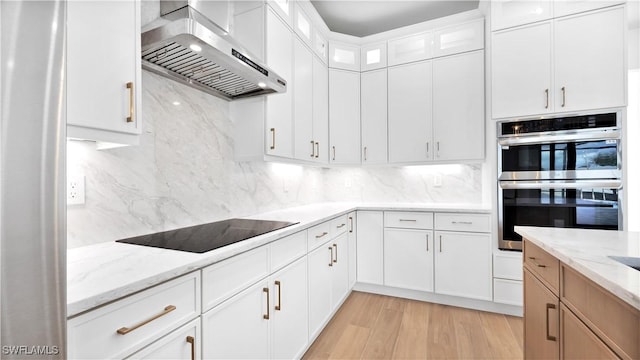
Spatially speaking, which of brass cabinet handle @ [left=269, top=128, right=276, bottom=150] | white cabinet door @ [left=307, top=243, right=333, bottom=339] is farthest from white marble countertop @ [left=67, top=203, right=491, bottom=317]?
brass cabinet handle @ [left=269, top=128, right=276, bottom=150]

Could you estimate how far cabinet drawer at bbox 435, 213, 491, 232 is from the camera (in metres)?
2.60

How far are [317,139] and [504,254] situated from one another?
1991 millimetres

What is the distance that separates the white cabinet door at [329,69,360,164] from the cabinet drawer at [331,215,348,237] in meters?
0.71

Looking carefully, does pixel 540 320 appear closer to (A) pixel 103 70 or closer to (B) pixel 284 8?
(A) pixel 103 70

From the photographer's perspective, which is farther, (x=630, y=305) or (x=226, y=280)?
(x=226, y=280)

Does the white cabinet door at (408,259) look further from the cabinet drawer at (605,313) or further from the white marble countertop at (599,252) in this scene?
the cabinet drawer at (605,313)

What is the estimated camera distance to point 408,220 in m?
2.82

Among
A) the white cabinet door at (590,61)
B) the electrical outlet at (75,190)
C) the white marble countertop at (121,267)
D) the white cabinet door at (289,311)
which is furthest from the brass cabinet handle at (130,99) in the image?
the white cabinet door at (590,61)

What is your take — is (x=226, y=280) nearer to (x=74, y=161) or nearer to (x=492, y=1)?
(x=74, y=161)

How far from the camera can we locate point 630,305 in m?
0.72

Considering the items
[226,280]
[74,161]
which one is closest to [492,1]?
[226,280]

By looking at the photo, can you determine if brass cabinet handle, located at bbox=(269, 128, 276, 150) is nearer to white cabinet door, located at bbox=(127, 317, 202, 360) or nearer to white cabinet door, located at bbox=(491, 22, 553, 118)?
white cabinet door, located at bbox=(127, 317, 202, 360)

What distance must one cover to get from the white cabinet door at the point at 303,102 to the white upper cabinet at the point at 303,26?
0.08 meters

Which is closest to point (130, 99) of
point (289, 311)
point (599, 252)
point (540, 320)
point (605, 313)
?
point (289, 311)
